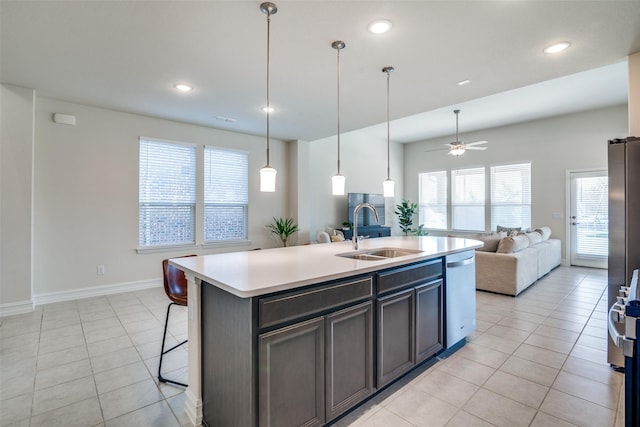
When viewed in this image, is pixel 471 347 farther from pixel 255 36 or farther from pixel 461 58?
pixel 255 36

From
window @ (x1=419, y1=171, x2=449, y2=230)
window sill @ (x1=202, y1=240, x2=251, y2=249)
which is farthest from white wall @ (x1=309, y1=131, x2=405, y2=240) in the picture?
window sill @ (x1=202, y1=240, x2=251, y2=249)

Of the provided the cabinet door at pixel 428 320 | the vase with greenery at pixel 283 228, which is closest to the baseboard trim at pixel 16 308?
the vase with greenery at pixel 283 228

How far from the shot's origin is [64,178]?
4137 millimetres

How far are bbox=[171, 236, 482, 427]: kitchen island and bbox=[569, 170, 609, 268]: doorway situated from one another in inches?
238

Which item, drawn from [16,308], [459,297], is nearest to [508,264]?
[459,297]

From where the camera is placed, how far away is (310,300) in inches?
62.9

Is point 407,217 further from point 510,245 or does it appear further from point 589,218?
point 510,245

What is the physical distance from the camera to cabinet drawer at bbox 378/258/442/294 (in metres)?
2.02

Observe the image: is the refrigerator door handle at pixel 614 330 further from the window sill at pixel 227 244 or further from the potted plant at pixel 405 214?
the potted plant at pixel 405 214

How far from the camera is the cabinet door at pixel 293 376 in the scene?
1439 mm

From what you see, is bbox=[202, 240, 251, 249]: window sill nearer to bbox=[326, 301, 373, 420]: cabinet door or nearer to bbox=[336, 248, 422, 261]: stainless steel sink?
bbox=[336, 248, 422, 261]: stainless steel sink

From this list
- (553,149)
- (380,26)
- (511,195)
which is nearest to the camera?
(380,26)

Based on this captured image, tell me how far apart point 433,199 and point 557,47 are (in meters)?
6.35

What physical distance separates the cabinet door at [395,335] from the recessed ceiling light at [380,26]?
2.08 m
